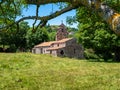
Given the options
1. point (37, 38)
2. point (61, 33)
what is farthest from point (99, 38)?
point (37, 38)

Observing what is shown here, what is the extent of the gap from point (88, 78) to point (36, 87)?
321 inches

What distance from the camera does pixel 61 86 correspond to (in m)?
26.4

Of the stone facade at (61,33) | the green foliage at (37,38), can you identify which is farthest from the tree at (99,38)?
the stone facade at (61,33)

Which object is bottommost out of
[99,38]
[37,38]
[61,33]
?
[99,38]

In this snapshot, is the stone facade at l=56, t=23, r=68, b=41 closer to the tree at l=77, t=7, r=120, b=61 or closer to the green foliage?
the green foliage

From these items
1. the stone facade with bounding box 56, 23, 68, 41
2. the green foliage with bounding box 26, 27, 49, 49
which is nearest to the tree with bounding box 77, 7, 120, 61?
the green foliage with bounding box 26, 27, 49, 49

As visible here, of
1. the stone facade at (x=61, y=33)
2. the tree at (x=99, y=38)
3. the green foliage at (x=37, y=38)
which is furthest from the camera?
the stone facade at (x=61, y=33)

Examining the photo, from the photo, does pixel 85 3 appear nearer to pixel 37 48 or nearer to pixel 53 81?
pixel 53 81

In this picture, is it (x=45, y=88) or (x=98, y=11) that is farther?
(x=45, y=88)

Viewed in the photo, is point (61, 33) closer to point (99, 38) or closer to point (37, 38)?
point (37, 38)

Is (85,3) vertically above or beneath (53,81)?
above

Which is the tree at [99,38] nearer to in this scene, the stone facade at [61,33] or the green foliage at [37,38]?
A: the green foliage at [37,38]

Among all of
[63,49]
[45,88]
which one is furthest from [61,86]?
[63,49]

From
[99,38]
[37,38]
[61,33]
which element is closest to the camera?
[99,38]
